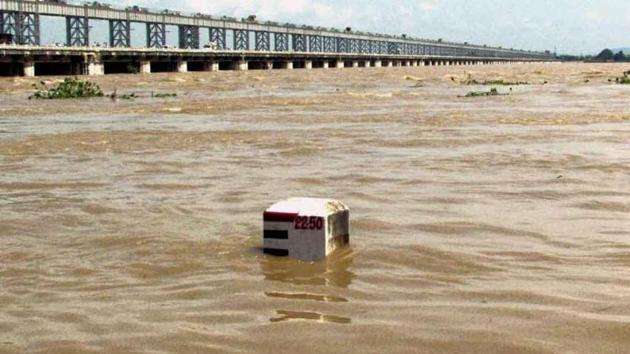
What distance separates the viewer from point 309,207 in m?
7.04

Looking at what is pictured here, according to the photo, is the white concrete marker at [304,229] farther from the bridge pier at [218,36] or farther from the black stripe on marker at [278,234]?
the bridge pier at [218,36]

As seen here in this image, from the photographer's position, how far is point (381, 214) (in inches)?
358

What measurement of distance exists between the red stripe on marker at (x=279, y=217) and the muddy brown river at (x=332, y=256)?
0.34 meters

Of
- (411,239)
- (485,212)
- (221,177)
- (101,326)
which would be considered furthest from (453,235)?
(221,177)

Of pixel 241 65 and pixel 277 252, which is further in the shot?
pixel 241 65

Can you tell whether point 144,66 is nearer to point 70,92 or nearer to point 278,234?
point 70,92

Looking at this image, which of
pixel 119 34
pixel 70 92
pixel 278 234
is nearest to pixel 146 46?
pixel 119 34

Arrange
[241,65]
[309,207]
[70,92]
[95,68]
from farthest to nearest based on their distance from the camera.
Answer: [241,65] < [95,68] < [70,92] < [309,207]

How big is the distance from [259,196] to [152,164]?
12.9ft

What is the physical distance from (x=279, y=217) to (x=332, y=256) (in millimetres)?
554

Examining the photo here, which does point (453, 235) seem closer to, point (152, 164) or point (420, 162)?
point (420, 162)

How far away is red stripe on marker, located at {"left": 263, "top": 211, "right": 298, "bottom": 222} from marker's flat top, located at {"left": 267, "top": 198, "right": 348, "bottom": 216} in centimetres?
3

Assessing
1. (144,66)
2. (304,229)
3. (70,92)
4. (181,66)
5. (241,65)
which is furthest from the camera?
(241,65)

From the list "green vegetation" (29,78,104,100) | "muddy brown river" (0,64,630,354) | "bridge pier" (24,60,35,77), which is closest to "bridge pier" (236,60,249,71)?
"bridge pier" (24,60,35,77)
